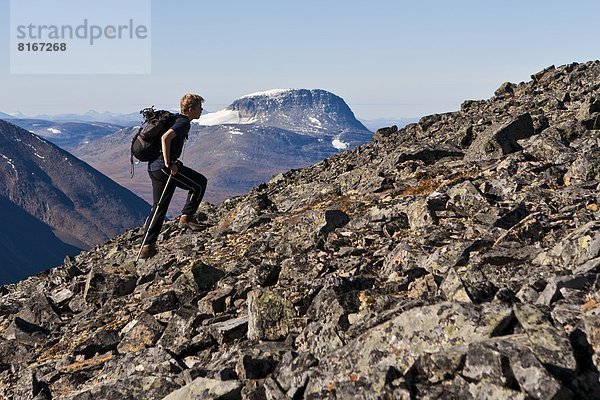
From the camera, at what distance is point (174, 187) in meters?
19.0

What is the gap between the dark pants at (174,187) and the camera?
59.6 feet

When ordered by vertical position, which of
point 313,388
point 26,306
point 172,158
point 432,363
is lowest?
point 26,306

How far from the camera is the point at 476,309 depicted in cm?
869

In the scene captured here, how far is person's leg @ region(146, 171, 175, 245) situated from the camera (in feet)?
59.9

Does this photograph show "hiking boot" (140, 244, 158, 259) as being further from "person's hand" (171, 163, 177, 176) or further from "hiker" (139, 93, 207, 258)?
"person's hand" (171, 163, 177, 176)

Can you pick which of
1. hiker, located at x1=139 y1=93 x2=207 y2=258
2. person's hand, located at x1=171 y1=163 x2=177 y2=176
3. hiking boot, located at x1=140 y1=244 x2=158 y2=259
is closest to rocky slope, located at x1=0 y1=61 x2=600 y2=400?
hiking boot, located at x1=140 y1=244 x2=158 y2=259

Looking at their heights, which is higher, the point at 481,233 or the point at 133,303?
the point at 481,233

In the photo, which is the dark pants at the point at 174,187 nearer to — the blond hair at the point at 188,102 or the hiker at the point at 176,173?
the hiker at the point at 176,173

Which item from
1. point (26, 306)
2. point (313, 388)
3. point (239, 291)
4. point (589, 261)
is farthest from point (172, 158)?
point (589, 261)

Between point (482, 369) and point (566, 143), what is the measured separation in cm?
1822

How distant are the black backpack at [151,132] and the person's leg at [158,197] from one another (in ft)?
2.87

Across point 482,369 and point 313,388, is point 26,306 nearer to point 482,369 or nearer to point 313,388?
point 313,388

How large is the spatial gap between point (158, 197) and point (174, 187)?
618 mm

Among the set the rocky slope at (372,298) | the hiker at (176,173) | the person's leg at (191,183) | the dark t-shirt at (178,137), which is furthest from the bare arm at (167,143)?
the rocky slope at (372,298)
